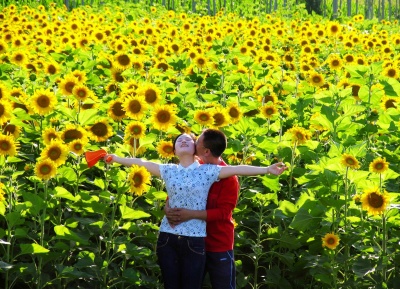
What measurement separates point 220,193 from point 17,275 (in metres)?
1.14

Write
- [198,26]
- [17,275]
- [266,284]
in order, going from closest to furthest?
[17,275], [266,284], [198,26]

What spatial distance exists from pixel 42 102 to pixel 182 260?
4.96 ft

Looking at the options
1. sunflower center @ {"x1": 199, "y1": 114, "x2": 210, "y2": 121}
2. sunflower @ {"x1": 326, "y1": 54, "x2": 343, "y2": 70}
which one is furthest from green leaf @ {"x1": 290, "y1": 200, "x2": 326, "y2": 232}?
sunflower @ {"x1": 326, "y1": 54, "x2": 343, "y2": 70}

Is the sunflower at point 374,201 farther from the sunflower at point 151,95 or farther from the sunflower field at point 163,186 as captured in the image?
the sunflower at point 151,95

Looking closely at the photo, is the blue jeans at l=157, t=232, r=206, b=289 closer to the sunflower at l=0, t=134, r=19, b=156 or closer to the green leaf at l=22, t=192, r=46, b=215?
the green leaf at l=22, t=192, r=46, b=215

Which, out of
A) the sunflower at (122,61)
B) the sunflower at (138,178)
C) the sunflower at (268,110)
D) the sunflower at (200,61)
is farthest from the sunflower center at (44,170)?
the sunflower at (200,61)

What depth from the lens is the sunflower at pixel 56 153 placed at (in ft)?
14.0

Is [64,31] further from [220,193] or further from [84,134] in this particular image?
[220,193]

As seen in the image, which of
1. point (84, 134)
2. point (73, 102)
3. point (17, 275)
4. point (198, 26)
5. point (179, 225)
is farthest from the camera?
point (198, 26)

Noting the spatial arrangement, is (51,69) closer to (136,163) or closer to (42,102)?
(42,102)

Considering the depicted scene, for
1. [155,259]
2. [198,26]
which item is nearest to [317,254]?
[155,259]

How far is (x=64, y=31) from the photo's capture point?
968 centimetres

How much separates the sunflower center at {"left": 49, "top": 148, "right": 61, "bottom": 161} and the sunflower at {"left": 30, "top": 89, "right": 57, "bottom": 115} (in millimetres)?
763

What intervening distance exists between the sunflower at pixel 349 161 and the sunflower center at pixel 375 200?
17 centimetres
